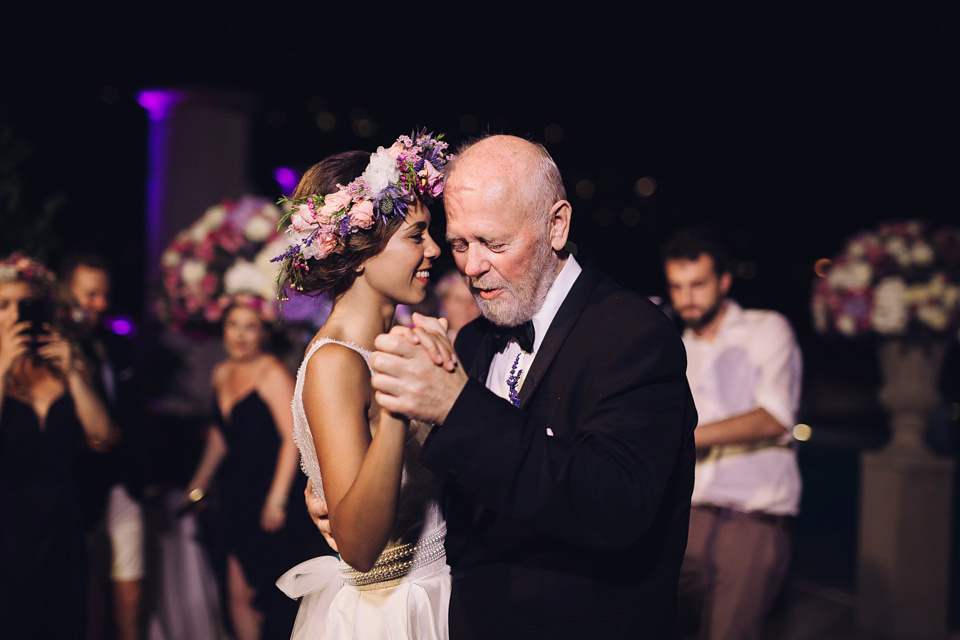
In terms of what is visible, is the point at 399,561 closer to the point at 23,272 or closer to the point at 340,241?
the point at 340,241

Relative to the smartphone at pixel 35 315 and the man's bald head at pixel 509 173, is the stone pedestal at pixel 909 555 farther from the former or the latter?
the smartphone at pixel 35 315

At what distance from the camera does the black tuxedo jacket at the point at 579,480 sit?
1646 mm

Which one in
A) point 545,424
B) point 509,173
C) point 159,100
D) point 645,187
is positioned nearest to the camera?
point 545,424

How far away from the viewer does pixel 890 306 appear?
18.1 ft

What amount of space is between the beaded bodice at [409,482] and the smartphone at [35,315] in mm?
2440

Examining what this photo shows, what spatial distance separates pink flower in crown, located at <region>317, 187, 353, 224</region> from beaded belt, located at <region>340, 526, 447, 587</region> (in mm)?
886

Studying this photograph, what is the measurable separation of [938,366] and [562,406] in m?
4.76

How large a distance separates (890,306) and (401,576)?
169 inches

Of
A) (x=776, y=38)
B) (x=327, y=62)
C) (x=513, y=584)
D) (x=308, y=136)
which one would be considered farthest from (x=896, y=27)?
(x=308, y=136)

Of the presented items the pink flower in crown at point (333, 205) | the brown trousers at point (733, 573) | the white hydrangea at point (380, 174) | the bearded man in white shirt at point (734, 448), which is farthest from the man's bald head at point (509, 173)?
the brown trousers at point (733, 573)

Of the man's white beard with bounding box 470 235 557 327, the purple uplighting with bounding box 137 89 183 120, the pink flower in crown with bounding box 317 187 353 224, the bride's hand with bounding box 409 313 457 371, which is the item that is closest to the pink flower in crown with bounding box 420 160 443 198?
the pink flower in crown with bounding box 317 187 353 224

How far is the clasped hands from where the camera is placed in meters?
1.62

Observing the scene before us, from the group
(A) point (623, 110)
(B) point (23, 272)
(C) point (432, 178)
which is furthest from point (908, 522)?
(A) point (623, 110)

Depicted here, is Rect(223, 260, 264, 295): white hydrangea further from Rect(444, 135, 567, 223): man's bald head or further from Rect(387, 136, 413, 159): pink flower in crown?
Rect(444, 135, 567, 223): man's bald head
